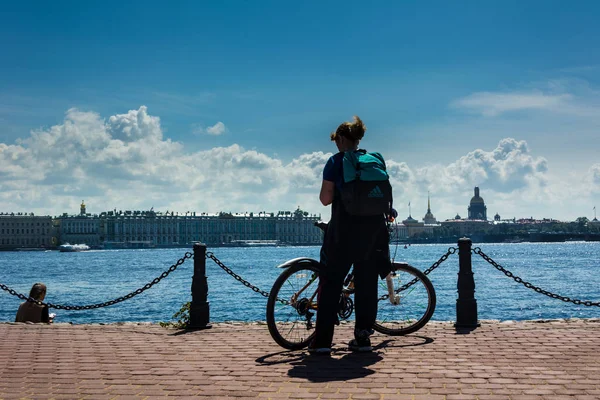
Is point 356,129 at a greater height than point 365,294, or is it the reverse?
point 356,129

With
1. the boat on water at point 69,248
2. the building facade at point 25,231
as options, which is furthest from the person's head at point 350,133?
the building facade at point 25,231

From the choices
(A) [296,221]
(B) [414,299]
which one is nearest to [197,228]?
(A) [296,221]

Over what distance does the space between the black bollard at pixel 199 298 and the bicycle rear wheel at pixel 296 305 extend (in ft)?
5.02

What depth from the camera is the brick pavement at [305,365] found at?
4.06m

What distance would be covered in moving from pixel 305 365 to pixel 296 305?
0.84 m

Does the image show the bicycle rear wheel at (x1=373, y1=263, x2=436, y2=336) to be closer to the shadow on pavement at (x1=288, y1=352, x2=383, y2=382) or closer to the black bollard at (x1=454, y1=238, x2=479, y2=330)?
the black bollard at (x1=454, y1=238, x2=479, y2=330)

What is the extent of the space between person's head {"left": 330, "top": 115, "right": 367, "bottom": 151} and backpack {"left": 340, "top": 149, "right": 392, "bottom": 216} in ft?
0.46

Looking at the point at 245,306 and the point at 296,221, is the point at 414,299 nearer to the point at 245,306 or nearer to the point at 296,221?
the point at 245,306

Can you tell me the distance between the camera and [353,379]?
4.35 meters

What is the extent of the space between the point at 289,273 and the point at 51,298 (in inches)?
965

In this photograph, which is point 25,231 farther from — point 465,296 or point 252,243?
point 465,296

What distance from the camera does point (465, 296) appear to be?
265 inches

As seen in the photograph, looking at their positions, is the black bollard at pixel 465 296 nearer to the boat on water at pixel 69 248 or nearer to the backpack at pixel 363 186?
the backpack at pixel 363 186

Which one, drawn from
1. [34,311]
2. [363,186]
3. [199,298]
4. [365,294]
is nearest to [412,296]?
[365,294]
